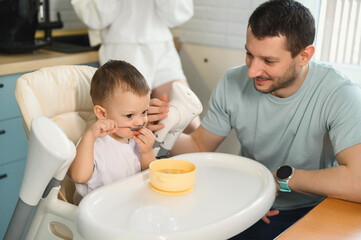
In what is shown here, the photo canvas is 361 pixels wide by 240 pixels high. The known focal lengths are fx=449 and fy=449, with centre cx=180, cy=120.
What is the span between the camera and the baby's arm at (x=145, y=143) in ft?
4.36

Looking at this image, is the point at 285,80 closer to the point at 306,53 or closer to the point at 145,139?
the point at 306,53

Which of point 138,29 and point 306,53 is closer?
point 306,53

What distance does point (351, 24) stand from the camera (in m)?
2.21

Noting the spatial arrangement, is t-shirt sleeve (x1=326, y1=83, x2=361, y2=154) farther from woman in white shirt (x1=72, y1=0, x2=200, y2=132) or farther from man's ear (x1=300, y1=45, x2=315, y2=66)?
woman in white shirt (x1=72, y1=0, x2=200, y2=132)

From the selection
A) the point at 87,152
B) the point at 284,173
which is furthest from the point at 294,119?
the point at 87,152

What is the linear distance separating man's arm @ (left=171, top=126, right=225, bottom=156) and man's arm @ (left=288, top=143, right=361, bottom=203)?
45 centimetres

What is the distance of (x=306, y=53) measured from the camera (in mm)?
1533

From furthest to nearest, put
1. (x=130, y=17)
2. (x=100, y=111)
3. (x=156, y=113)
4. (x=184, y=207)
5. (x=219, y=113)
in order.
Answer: (x=130, y=17) → (x=219, y=113) → (x=156, y=113) → (x=100, y=111) → (x=184, y=207)

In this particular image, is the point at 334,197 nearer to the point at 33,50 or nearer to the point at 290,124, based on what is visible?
the point at 290,124

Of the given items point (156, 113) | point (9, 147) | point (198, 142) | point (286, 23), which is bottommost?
point (9, 147)

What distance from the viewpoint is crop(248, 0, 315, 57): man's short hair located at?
1.47m

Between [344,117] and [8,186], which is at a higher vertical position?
[344,117]

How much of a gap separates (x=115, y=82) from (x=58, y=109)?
0.24 meters

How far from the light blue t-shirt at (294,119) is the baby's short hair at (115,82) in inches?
19.5
